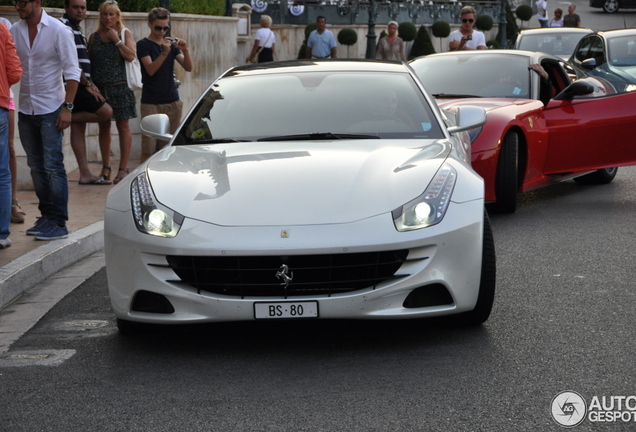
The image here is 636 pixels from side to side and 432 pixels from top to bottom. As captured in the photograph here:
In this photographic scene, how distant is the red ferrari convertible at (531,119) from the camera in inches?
A: 334

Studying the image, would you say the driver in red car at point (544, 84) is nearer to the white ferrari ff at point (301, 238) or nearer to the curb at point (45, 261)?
the curb at point (45, 261)

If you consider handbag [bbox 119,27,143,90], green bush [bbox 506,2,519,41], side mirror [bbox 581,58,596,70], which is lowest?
green bush [bbox 506,2,519,41]

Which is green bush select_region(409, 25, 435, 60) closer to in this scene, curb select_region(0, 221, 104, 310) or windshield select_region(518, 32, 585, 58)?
windshield select_region(518, 32, 585, 58)

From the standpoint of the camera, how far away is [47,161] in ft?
24.7

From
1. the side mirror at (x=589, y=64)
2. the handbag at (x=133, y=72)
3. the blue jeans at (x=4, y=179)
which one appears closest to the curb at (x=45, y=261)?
the blue jeans at (x=4, y=179)

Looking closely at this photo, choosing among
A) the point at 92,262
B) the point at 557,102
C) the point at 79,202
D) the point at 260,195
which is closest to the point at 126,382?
the point at 260,195

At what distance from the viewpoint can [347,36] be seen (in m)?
32.3

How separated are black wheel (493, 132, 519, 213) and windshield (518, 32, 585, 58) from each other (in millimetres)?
11851

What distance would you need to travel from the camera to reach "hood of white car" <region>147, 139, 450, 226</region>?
15.4 feet

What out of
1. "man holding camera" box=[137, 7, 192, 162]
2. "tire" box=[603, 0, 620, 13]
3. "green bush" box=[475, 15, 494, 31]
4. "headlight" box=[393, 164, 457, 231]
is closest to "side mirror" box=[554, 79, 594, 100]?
"man holding camera" box=[137, 7, 192, 162]

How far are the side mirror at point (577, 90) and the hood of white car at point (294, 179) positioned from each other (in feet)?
12.0

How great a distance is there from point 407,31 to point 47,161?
28.0 m

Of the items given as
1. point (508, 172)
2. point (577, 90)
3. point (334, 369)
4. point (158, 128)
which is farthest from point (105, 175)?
point (334, 369)

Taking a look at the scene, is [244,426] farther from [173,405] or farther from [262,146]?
[262,146]
